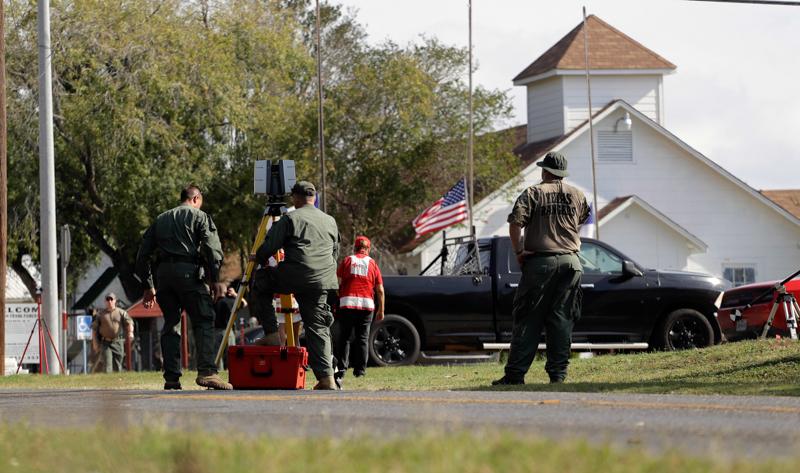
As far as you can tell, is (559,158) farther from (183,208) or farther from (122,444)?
(122,444)

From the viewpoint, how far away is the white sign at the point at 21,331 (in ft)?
59.4

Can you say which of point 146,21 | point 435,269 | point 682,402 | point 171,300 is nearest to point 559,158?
point 682,402

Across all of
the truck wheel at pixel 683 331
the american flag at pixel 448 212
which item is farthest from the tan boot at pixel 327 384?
the american flag at pixel 448 212

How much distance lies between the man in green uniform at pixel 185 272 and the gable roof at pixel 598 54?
25685mm

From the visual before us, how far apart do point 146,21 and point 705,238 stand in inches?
720

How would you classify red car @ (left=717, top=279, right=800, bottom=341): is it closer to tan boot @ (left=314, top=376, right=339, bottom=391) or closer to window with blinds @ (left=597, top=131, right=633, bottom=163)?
tan boot @ (left=314, top=376, right=339, bottom=391)

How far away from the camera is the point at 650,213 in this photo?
100 feet

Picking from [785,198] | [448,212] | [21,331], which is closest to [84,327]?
[21,331]

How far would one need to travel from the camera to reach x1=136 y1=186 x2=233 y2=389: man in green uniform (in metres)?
8.77

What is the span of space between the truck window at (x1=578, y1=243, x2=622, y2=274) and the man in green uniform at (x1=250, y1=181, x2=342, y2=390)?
20.3 feet

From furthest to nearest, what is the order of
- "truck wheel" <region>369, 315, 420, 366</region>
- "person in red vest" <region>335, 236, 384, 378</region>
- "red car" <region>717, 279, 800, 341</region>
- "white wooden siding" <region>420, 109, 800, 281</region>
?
"white wooden siding" <region>420, 109, 800, 281</region> < "red car" <region>717, 279, 800, 341</region> < "truck wheel" <region>369, 315, 420, 366</region> < "person in red vest" <region>335, 236, 384, 378</region>

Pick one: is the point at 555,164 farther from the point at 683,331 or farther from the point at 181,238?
the point at 683,331

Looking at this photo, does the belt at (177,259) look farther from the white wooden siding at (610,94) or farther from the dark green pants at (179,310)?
the white wooden siding at (610,94)

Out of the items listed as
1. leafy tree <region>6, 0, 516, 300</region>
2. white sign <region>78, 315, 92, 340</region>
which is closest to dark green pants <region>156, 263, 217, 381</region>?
white sign <region>78, 315, 92, 340</region>
